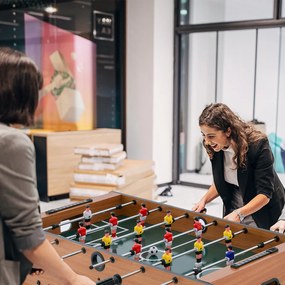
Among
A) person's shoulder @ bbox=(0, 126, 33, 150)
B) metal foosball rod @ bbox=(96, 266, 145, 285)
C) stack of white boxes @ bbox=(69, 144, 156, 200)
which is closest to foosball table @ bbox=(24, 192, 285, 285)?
metal foosball rod @ bbox=(96, 266, 145, 285)

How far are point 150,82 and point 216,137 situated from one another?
13.7ft

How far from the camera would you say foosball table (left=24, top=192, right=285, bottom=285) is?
71.6 inches

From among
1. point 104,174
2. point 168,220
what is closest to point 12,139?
point 168,220

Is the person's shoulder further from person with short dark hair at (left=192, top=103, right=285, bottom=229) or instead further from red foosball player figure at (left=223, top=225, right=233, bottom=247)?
person with short dark hair at (left=192, top=103, right=285, bottom=229)

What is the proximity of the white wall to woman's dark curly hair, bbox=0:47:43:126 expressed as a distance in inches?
217

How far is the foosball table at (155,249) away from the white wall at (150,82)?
4.00 metres

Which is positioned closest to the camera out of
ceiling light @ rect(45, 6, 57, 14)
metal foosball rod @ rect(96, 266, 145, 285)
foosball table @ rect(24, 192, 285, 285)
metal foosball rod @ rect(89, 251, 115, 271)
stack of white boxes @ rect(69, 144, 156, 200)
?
metal foosball rod @ rect(96, 266, 145, 285)

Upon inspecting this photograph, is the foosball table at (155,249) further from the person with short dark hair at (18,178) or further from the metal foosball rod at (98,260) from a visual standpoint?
the person with short dark hair at (18,178)

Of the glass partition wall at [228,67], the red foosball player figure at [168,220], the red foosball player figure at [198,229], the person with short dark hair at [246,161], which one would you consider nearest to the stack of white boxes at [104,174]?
the glass partition wall at [228,67]

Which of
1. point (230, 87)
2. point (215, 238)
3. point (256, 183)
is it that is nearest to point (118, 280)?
point (215, 238)

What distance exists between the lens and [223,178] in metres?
2.93

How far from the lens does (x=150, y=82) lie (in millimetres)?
6859

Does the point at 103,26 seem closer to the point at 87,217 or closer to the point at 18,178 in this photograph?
the point at 87,217

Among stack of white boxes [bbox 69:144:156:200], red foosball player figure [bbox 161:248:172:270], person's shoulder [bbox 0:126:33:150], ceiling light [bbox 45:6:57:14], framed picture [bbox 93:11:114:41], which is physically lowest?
stack of white boxes [bbox 69:144:156:200]
